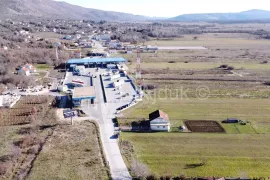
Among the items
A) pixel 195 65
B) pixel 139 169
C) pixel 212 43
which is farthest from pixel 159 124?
pixel 212 43

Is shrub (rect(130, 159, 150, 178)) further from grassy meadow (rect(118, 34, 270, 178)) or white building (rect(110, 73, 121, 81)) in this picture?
white building (rect(110, 73, 121, 81))

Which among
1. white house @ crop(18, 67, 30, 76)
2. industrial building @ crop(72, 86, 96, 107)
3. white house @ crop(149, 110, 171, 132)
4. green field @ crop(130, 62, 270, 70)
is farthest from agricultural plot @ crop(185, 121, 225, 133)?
white house @ crop(18, 67, 30, 76)

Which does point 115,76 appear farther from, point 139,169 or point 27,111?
point 139,169

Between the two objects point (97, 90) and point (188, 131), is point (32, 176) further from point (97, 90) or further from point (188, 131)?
point (97, 90)

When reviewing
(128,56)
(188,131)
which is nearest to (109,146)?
(188,131)

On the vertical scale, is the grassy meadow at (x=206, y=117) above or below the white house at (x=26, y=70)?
below

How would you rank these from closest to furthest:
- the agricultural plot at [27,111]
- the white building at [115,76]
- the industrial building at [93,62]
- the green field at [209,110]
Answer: the agricultural plot at [27,111], the green field at [209,110], the white building at [115,76], the industrial building at [93,62]

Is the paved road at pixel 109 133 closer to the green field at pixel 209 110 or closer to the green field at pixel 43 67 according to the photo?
the green field at pixel 209 110

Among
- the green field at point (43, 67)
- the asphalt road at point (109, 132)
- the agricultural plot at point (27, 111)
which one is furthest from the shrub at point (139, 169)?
the green field at point (43, 67)
